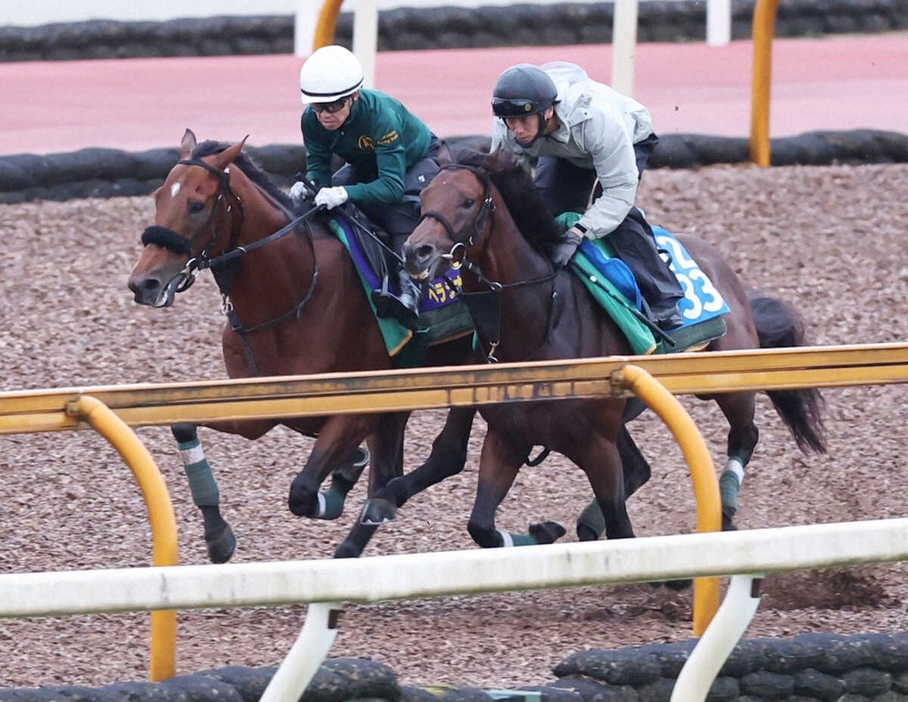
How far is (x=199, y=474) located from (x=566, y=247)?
159 cm

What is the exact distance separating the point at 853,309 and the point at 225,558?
4589 millimetres

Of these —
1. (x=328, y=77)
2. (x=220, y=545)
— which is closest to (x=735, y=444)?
(x=220, y=545)

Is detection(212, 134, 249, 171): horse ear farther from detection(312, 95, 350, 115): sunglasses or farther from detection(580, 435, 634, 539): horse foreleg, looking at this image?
detection(580, 435, 634, 539): horse foreleg

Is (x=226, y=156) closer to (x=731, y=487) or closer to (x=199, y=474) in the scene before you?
(x=199, y=474)

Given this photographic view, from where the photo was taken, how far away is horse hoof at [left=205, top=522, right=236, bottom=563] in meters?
6.31

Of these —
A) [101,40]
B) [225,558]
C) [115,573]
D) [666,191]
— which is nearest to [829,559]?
[115,573]

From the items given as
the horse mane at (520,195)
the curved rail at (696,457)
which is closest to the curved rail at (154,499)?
the curved rail at (696,457)

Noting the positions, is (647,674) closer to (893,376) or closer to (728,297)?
(893,376)

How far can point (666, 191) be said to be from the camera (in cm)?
1065

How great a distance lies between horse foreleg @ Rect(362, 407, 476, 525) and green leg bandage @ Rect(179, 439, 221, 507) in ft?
1.90

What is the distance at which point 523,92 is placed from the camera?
5914 mm

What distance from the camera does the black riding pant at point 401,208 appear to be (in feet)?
21.7

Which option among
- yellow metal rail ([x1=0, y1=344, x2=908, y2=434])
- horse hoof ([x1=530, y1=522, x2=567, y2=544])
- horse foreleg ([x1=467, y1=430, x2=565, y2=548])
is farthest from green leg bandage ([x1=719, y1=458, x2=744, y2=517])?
yellow metal rail ([x1=0, y1=344, x2=908, y2=434])

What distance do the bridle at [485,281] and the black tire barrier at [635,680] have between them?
1.69m
